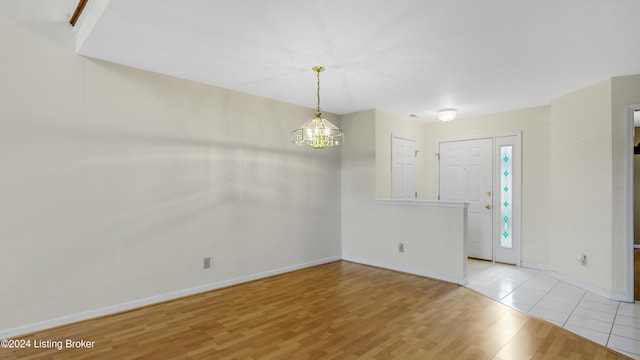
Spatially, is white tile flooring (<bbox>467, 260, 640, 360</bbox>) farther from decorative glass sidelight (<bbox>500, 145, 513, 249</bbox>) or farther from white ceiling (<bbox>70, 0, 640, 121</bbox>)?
white ceiling (<bbox>70, 0, 640, 121</bbox>)

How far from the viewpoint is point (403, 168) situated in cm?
588

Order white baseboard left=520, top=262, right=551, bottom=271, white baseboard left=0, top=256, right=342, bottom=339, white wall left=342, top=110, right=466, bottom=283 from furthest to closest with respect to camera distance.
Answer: white baseboard left=520, top=262, right=551, bottom=271 → white wall left=342, top=110, right=466, bottom=283 → white baseboard left=0, top=256, right=342, bottom=339

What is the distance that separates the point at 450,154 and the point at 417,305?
11.3ft

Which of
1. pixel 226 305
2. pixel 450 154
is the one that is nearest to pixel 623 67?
pixel 450 154

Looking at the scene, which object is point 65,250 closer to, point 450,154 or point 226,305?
point 226,305

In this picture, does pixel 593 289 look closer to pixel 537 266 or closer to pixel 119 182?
pixel 537 266

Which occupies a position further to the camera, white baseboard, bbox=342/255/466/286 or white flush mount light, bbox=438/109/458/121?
white flush mount light, bbox=438/109/458/121

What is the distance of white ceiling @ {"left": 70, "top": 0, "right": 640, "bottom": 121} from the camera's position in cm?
227

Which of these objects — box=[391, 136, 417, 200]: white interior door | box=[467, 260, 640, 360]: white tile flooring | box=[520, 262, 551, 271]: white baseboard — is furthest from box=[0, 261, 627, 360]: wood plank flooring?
box=[391, 136, 417, 200]: white interior door

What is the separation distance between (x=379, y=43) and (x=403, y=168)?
133 inches

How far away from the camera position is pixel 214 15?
2.36 metres

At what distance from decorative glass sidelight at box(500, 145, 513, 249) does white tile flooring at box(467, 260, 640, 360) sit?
0.59 meters

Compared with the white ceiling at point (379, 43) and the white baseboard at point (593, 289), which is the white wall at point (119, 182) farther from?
the white baseboard at point (593, 289)

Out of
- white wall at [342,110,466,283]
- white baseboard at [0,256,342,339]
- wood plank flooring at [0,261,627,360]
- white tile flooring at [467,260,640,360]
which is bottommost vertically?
white tile flooring at [467,260,640,360]
